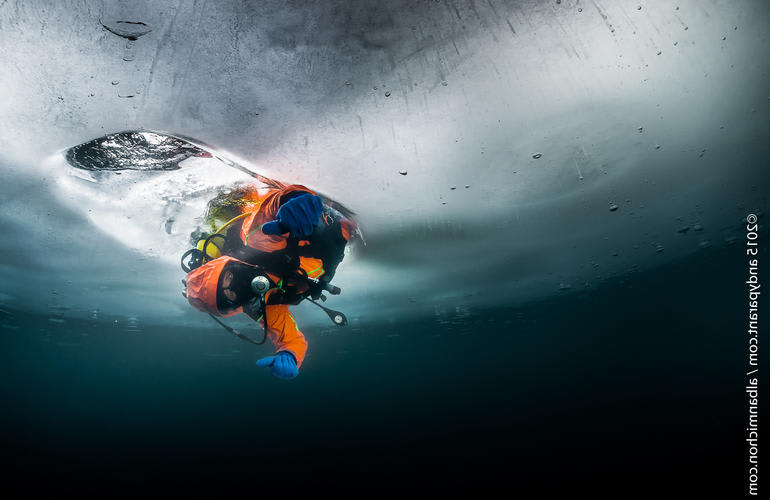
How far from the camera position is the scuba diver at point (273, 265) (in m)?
3.52

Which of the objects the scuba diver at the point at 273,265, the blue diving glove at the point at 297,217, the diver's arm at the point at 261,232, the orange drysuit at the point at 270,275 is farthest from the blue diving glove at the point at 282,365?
the blue diving glove at the point at 297,217

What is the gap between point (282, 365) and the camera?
425 cm

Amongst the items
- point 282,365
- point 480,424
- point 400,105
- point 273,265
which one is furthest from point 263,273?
point 480,424

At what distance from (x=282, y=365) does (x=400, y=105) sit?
3757mm

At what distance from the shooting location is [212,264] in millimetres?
3859

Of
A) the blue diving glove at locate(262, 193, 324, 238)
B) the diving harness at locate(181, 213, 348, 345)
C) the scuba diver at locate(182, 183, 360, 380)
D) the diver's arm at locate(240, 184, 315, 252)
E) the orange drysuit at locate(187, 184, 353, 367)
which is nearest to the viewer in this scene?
the blue diving glove at locate(262, 193, 324, 238)

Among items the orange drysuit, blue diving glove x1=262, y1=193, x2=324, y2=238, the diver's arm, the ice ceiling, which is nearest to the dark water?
the ice ceiling

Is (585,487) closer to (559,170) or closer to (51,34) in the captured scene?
(559,170)

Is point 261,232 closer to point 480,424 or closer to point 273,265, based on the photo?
point 273,265

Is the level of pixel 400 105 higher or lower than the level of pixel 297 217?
higher

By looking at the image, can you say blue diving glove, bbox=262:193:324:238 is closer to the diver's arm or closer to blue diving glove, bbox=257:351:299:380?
the diver's arm

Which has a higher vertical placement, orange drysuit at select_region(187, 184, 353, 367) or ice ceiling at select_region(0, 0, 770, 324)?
ice ceiling at select_region(0, 0, 770, 324)

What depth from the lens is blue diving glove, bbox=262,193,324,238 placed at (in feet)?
11.0

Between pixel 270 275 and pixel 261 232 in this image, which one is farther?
pixel 270 275
